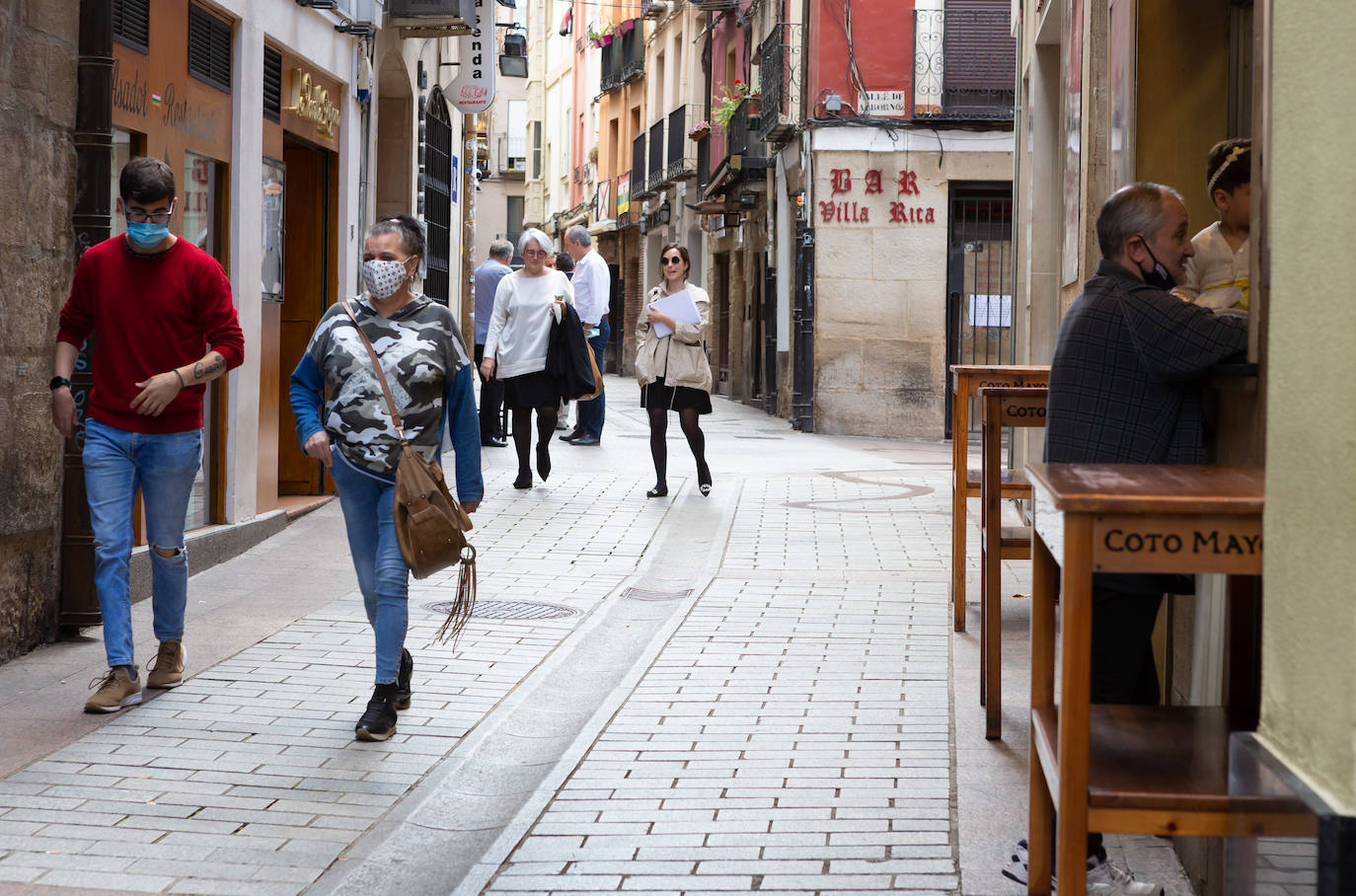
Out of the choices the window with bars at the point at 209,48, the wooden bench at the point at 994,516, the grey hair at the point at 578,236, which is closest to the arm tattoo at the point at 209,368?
the wooden bench at the point at 994,516

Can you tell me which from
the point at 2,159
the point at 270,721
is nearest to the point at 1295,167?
the point at 270,721

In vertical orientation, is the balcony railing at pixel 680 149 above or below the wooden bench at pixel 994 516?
above

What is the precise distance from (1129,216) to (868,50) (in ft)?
56.7

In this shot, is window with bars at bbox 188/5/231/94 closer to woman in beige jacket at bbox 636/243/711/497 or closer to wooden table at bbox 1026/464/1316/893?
woman in beige jacket at bbox 636/243/711/497

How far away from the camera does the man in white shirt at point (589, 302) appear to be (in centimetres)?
1584

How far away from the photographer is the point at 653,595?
8.50 m

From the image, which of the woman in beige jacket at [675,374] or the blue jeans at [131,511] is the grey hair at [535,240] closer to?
the woman in beige jacket at [675,374]

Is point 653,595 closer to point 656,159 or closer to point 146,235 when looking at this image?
point 146,235

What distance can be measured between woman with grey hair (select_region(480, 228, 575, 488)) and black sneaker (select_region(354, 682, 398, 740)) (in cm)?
696

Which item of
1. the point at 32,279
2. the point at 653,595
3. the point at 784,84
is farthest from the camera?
the point at 784,84

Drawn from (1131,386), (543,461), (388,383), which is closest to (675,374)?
(543,461)

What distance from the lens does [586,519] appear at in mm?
11055

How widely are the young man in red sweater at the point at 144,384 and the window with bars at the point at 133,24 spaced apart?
218 cm

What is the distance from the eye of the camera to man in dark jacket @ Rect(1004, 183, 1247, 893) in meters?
3.98
